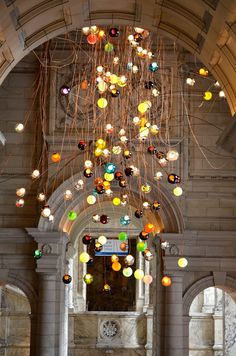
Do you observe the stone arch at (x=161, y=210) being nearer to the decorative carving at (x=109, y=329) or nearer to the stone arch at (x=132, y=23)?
the stone arch at (x=132, y=23)

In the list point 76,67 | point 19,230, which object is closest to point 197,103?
point 76,67

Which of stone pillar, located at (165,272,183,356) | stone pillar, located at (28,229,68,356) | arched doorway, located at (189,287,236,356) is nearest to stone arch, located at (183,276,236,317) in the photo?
stone pillar, located at (165,272,183,356)

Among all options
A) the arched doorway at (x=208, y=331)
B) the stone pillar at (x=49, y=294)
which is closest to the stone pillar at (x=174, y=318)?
the stone pillar at (x=49, y=294)

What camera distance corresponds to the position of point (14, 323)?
22.5 meters

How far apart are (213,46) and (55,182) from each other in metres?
7.15

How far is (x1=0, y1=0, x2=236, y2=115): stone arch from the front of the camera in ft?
31.8

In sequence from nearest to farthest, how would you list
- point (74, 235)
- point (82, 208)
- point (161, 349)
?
point (161, 349) → point (82, 208) → point (74, 235)

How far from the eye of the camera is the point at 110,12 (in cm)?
1086

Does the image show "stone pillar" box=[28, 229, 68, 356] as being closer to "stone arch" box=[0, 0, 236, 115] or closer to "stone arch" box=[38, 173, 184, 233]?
"stone arch" box=[38, 173, 184, 233]

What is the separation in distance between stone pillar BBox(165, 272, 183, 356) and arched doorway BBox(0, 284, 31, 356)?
7385 mm

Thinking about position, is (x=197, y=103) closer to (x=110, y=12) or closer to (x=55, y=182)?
(x=55, y=182)

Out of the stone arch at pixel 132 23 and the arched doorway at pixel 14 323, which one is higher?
the stone arch at pixel 132 23

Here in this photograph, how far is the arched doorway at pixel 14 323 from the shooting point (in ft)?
72.7

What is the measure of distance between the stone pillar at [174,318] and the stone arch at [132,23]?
20.8ft
